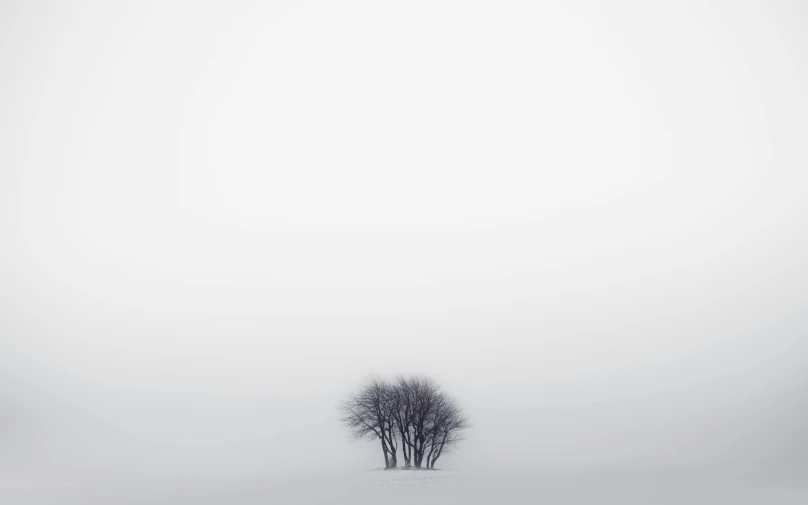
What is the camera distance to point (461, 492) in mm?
39719

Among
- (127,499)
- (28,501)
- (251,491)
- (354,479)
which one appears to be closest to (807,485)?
(354,479)

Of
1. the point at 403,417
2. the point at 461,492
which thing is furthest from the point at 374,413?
the point at 461,492

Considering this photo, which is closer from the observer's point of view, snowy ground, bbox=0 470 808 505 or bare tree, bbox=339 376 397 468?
snowy ground, bbox=0 470 808 505

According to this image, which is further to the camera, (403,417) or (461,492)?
(403,417)

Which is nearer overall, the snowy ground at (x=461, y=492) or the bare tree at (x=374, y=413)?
the snowy ground at (x=461, y=492)

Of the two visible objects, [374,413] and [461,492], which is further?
[374,413]

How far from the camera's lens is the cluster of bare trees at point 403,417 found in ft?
237

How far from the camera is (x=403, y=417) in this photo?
72.9 m

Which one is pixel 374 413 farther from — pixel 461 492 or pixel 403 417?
pixel 461 492

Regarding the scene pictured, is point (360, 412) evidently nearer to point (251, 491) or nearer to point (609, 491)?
Result: point (251, 491)

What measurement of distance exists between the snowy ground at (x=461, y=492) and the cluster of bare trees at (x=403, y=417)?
19588mm

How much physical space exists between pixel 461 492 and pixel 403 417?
33701 mm

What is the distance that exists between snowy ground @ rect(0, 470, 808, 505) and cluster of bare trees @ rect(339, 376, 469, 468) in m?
19.6

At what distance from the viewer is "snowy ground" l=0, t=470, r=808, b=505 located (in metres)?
35.0
